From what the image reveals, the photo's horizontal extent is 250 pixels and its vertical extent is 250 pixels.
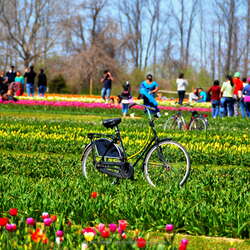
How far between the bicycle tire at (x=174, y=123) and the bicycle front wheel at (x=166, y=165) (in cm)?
759

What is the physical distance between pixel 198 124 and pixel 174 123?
0.61m

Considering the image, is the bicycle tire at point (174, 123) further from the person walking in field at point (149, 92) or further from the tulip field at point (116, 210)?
the tulip field at point (116, 210)

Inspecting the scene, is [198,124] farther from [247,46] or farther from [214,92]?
[247,46]

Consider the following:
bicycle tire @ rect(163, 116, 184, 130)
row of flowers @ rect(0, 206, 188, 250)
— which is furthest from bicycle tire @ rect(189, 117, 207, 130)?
row of flowers @ rect(0, 206, 188, 250)

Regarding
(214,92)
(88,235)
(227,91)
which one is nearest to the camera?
(88,235)

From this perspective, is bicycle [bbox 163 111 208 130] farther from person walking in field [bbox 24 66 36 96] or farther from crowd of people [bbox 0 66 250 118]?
person walking in field [bbox 24 66 36 96]

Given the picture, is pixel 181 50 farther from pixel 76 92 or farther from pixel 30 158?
pixel 30 158

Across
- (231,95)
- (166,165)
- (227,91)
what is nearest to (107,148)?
(166,165)

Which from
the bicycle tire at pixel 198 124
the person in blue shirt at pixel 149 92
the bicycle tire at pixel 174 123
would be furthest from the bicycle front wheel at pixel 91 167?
the person in blue shirt at pixel 149 92

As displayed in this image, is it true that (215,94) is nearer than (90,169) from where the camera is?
No

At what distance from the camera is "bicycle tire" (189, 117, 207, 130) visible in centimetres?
1422

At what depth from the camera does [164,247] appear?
11.6 ft

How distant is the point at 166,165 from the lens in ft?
21.1

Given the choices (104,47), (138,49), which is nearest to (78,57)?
(104,47)
